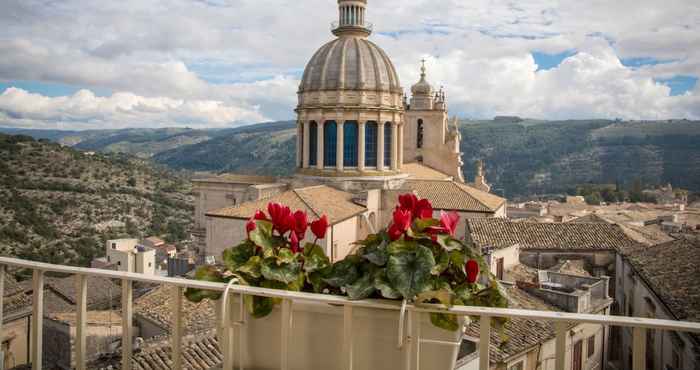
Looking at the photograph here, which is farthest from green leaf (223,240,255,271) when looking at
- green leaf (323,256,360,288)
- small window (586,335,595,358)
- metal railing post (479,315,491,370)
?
small window (586,335,595,358)

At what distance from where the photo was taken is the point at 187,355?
11.1m

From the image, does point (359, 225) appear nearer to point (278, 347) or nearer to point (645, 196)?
point (278, 347)

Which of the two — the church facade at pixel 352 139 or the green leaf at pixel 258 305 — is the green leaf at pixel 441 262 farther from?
the church facade at pixel 352 139

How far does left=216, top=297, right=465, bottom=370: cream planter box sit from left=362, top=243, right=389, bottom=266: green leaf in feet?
0.87

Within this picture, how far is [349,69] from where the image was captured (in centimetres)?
2691

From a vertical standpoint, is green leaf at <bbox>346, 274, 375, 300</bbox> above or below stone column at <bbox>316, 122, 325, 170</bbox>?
below

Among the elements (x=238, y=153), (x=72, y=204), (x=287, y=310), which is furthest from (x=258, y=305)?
(x=238, y=153)

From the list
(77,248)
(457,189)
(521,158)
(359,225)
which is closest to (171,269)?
(359,225)

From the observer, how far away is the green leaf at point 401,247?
299cm

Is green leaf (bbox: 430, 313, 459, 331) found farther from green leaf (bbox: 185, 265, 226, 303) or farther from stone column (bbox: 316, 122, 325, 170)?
stone column (bbox: 316, 122, 325, 170)

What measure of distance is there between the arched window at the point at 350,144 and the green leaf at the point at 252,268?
939 inches

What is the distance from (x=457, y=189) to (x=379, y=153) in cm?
508

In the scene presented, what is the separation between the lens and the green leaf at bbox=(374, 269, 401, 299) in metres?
2.88

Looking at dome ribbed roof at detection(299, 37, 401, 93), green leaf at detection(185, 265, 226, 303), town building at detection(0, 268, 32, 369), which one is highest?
dome ribbed roof at detection(299, 37, 401, 93)
